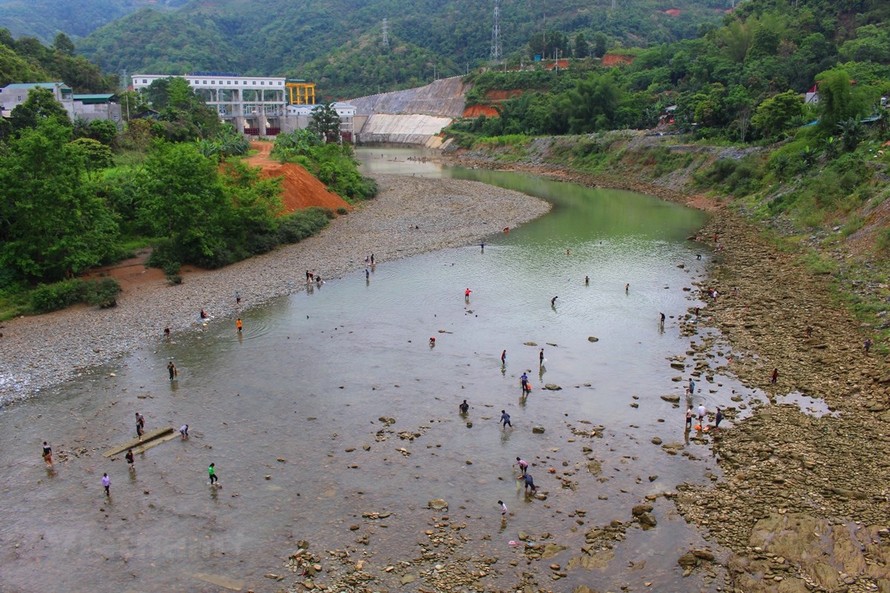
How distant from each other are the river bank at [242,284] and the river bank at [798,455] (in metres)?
25.9

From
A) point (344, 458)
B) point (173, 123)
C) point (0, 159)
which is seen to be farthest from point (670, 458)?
point (173, 123)

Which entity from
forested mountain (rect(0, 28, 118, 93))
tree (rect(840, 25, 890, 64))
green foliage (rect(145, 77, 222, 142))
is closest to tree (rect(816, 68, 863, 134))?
tree (rect(840, 25, 890, 64))

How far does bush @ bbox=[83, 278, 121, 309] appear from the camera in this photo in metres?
40.0

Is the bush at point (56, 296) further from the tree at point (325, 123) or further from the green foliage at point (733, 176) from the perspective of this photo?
the tree at point (325, 123)

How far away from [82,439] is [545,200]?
6264 cm

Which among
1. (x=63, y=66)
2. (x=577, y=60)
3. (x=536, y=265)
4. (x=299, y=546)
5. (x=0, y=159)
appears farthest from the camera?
(x=577, y=60)

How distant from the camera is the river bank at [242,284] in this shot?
32781 millimetres

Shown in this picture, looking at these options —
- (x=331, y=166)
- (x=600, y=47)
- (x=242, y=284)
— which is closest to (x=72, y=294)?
(x=242, y=284)

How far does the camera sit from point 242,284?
4528cm

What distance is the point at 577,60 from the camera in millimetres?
156750

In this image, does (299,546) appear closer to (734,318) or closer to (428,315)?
(428,315)

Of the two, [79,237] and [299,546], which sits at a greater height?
[79,237]

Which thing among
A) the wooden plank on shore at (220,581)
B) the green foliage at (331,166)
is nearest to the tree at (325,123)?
the green foliage at (331,166)

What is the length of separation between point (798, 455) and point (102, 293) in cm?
3720
